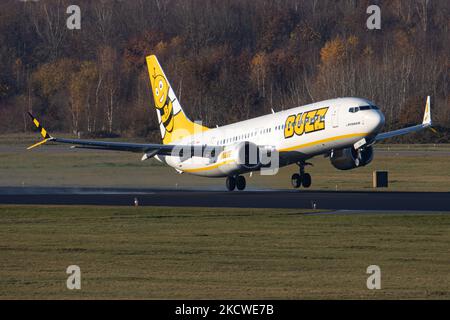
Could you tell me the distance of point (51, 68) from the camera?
139000 millimetres

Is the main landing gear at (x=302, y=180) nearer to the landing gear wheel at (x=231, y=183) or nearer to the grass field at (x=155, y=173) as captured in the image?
the grass field at (x=155, y=173)

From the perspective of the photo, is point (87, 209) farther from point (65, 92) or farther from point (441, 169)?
point (65, 92)

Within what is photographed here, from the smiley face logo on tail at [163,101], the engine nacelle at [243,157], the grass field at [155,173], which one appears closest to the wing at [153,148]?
the engine nacelle at [243,157]

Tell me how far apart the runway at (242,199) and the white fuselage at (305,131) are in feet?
6.38

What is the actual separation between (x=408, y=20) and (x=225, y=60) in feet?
125

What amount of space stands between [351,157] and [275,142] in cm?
403

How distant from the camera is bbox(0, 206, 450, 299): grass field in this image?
79.7 ft

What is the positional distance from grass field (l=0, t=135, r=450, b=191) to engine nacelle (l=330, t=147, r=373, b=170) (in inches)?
262

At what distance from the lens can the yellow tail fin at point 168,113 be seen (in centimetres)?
6359

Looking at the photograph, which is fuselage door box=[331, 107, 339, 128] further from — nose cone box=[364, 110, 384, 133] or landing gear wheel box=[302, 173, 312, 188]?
landing gear wheel box=[302, 173, 312, 188]

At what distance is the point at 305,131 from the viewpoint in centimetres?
5362

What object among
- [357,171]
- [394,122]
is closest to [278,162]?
[357,171]

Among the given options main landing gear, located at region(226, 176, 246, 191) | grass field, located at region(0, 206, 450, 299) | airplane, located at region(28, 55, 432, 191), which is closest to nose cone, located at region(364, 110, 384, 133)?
airplane, located at region(28, 55, 432, 191)

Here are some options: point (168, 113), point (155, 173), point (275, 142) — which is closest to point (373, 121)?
point (275, 142)
